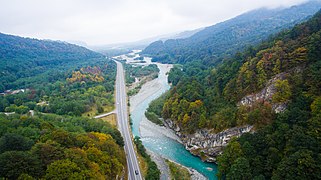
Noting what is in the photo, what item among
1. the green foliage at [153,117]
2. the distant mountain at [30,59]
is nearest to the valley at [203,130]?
the green foliage at [153,117]

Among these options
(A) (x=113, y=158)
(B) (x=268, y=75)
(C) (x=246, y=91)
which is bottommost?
(A) (x=113, y=158)

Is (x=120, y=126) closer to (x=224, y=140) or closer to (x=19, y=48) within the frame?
(x=224, y=140)

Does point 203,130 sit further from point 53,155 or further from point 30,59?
point 30,59

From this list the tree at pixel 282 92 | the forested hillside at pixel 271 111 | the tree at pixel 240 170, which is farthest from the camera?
the tree at pixel 282 92

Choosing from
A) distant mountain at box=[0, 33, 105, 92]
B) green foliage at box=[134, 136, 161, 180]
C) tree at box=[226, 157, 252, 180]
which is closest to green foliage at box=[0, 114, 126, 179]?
green foliage at box=[134, 136, 161, 180]

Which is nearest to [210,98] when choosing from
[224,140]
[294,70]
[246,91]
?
[246,91]

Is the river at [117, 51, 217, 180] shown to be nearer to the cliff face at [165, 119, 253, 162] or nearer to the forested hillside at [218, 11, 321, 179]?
the cliff face at [165, 119, 253, 162]

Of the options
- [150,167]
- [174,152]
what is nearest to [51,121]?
[150,167]

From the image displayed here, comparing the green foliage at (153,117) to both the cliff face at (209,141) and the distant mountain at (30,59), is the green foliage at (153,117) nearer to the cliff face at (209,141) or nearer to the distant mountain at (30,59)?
the cliff face at (209,141)
